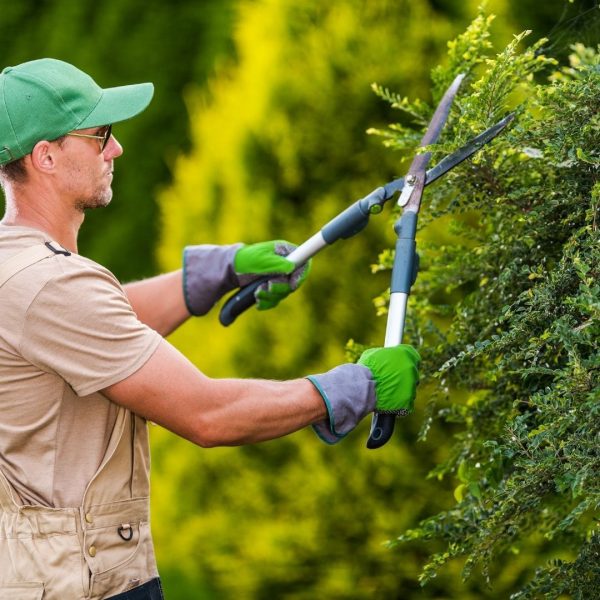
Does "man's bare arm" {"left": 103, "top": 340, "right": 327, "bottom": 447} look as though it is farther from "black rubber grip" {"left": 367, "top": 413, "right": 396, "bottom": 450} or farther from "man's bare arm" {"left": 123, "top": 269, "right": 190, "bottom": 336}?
"man's bare arm" {"left": 123, "top": 269, "right": 190, "bottom": 336}

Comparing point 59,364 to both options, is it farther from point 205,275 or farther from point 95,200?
point 205,275

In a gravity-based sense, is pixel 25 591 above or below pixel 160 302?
below

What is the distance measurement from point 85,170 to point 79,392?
0.60m

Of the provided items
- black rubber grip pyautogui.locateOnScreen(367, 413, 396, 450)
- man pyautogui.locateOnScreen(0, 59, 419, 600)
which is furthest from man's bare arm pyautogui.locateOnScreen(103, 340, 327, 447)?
black rubber grip pyautogui.locateOnScreen(367, 413, 396, 450)

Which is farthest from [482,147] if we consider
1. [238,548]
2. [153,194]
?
[153,194]

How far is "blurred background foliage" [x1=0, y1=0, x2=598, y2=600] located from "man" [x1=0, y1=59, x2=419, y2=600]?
1699mm

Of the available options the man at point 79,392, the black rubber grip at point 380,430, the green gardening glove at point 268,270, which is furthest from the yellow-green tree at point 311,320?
the man at point 79,392

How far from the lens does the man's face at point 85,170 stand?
2768mm

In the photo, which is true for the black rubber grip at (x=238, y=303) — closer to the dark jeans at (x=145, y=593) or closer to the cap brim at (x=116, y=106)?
the cap brim at (x=116, y=106)

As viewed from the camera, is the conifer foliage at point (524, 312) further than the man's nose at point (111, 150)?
No

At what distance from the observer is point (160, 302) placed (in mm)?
3486

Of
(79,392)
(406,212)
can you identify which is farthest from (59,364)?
(406,212)

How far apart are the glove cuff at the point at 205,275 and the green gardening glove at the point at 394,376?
39.2 inches

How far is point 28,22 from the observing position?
791 cm
